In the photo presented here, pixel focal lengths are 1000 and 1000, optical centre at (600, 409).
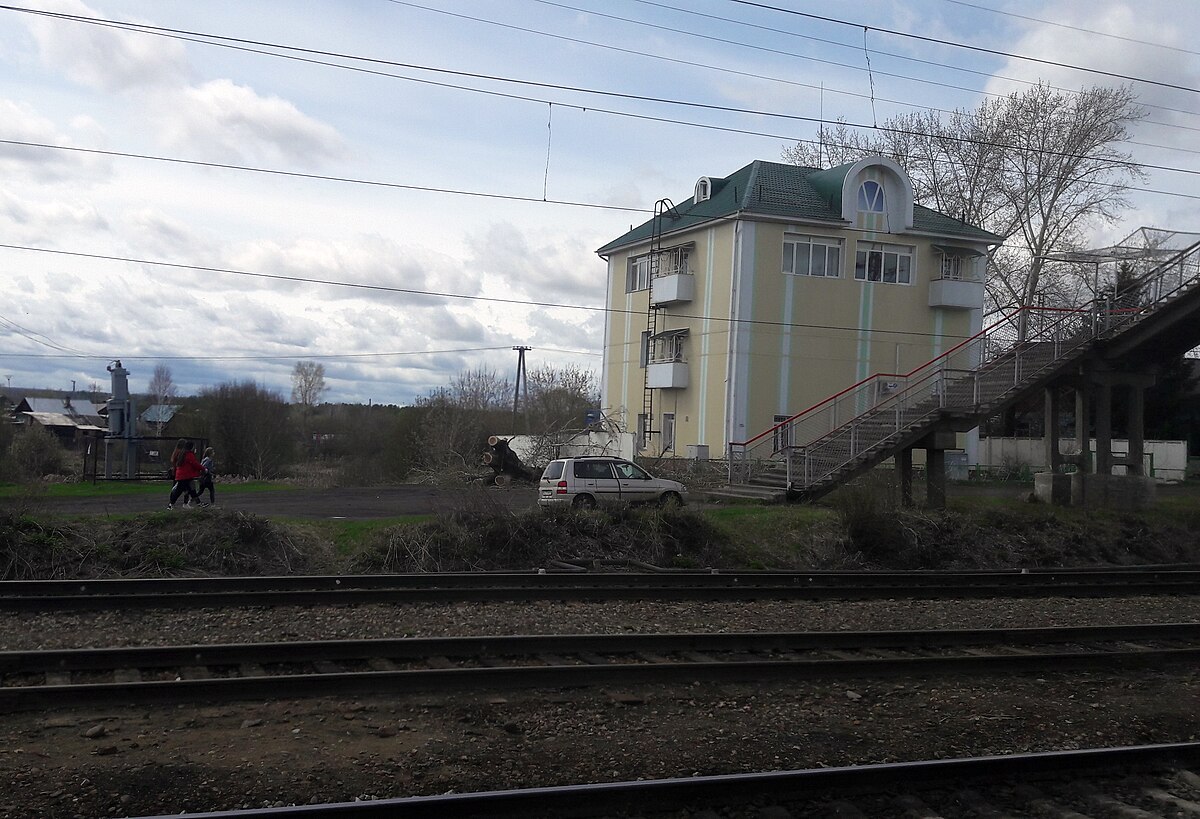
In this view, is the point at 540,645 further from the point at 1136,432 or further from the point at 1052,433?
the point at 1136,432

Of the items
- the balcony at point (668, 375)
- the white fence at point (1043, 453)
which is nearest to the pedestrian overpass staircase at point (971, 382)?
the balcony at point (668, 375)

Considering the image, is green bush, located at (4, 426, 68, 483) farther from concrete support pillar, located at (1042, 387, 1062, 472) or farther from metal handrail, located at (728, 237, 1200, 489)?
concrete support pillar, located at (1042, 387, 1062, 472)

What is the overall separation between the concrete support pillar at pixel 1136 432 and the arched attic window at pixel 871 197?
A: 14602 millimetres

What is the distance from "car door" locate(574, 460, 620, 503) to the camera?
2230 cm

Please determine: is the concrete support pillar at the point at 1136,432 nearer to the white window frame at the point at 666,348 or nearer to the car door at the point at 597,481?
the car door at the point at 597,481

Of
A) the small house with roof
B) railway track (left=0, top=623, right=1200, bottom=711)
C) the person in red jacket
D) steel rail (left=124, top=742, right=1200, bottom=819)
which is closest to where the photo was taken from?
steel rail (left=124, top=742, right=1200, bottom=819)

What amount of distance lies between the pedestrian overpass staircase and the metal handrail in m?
0.03

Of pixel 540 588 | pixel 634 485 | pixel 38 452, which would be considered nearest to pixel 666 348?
pixel 634 485

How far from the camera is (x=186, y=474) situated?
19984 mm

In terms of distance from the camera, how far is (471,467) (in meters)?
33.0

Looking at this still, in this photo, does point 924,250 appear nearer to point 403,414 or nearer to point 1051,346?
point 1051,346

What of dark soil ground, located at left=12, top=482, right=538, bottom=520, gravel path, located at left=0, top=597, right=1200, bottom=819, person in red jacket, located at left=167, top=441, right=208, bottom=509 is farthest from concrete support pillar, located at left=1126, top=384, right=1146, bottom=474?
person in red jacket, located at left=167, top=441, right=208, bottom=509

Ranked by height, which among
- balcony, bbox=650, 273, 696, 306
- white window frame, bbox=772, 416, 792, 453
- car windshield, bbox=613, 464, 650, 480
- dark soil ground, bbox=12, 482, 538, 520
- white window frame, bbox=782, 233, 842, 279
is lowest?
dark soil ground, bbox=12, 482, 538, 520

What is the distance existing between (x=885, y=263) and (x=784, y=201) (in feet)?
16.9
